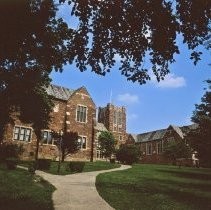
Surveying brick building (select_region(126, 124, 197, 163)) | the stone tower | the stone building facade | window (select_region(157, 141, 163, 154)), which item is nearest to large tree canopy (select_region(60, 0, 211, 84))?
the stone building facade

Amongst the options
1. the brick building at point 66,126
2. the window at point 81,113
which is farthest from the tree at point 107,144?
the window at point 81,113

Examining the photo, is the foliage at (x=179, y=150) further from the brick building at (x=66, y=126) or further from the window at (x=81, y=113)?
the window at (x=81, y=113)

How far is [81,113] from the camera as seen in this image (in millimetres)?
52781

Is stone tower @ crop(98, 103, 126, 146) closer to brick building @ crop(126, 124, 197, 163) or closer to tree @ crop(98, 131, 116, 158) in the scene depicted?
brick building @ crop(126, 124, 197, 163)

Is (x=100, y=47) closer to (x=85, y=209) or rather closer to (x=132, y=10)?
(x=132, y=10)

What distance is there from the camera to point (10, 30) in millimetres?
10023

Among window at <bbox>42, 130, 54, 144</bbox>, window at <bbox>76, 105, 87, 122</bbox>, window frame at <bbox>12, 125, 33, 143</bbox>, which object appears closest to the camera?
window frame at <bbox>12, 125, 33, 143</bbox>

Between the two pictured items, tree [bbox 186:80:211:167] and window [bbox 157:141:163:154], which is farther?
window [bbox 157:141:163:154]

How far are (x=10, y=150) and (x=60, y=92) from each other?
15.1m

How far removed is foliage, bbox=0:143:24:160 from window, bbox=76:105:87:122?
12768 millimetres

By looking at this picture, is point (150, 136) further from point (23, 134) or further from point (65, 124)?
point (23, 134)

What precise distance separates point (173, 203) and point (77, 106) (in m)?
38.2

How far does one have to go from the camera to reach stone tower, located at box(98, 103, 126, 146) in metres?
99.2

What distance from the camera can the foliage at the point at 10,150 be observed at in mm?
39062
